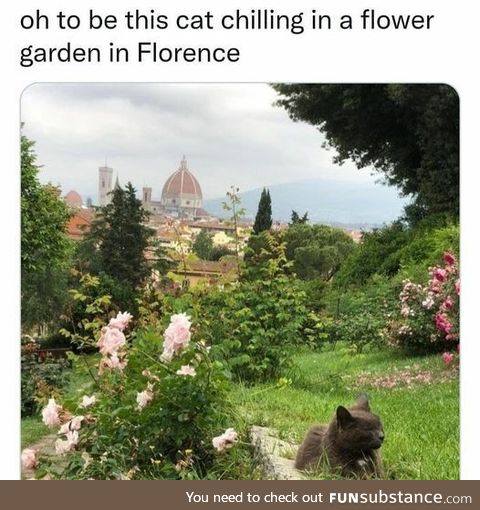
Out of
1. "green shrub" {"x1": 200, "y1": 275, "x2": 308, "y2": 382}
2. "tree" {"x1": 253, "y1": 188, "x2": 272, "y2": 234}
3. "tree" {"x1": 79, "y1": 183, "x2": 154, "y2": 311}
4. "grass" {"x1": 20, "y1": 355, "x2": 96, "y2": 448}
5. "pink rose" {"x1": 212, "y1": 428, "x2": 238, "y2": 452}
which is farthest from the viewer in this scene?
"green shrub" {"x1": 200, "y1": 275, "x2": 308, "y2": 382}

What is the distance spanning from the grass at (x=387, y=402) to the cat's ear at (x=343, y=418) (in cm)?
40

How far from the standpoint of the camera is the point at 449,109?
548cm

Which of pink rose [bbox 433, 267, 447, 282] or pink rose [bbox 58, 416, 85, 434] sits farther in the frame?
pink rose [bbox 433, 267, 447, 282]

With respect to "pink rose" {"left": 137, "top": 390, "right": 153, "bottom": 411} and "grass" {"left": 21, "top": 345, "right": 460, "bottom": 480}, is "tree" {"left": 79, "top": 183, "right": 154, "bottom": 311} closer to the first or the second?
"grass" {"left": 21, "top": 345, "right": 460, "bottom": 480}

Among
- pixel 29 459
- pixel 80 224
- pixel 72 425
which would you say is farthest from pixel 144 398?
pixel 80 224

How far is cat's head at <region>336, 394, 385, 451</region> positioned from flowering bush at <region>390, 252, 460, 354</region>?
8.48 feet

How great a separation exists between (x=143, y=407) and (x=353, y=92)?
11.0ft

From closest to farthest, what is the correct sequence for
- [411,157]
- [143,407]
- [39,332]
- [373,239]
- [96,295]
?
[143,407] → [39,332] → [96,295] → [373,239] → [411,157]

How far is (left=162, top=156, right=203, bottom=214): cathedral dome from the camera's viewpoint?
5.29 m

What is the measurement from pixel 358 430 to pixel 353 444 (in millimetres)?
86

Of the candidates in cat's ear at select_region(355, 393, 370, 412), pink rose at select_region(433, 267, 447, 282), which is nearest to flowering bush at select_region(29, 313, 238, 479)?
cat's ear at select_region(355, 393, 370, 412)

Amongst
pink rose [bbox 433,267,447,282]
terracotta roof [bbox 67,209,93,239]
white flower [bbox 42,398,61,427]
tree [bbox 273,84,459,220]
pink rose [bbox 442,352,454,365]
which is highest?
tree [bbox 273,84,459,220]

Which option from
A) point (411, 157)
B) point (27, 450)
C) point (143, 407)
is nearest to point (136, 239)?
point (143, 407)
